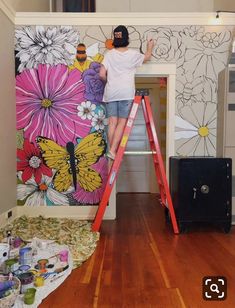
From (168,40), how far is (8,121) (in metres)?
1.90

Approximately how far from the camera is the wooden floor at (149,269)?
146 cm

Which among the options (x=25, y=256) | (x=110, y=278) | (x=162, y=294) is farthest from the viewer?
(x=25, y=256)

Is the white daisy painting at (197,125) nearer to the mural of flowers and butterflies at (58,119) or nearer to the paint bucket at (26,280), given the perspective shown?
the mural of flowers and butterflies at (58,119)

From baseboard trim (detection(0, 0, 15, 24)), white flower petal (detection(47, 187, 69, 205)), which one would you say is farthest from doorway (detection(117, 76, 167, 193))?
baseboard trim (detection(0, 0, 15, 24))

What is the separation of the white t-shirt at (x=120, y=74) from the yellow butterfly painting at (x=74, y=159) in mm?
592

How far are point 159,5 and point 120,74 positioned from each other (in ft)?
7.89

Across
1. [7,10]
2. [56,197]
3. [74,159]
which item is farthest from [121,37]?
[56,197]

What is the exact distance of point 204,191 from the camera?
270 centimetres

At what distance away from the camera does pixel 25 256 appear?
1883 millimetres

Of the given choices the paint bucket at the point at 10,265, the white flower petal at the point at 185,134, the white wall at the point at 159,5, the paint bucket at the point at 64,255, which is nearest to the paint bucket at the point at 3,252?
the paint bucket at the point at 10,265

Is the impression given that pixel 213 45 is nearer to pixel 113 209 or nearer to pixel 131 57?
pixel 131 57

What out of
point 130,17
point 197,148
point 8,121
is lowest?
point 197,148

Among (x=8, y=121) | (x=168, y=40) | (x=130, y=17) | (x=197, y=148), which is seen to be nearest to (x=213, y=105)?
(x=197, y=148)

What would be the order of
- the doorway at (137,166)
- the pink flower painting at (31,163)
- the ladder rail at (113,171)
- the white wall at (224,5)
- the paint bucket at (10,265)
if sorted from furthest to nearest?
the doorway at (137,166) → the white wall at (224,5) → the pink flower painting at (31,163) → the ladder rail at (113,171) → the paint bucket at (10,265)
